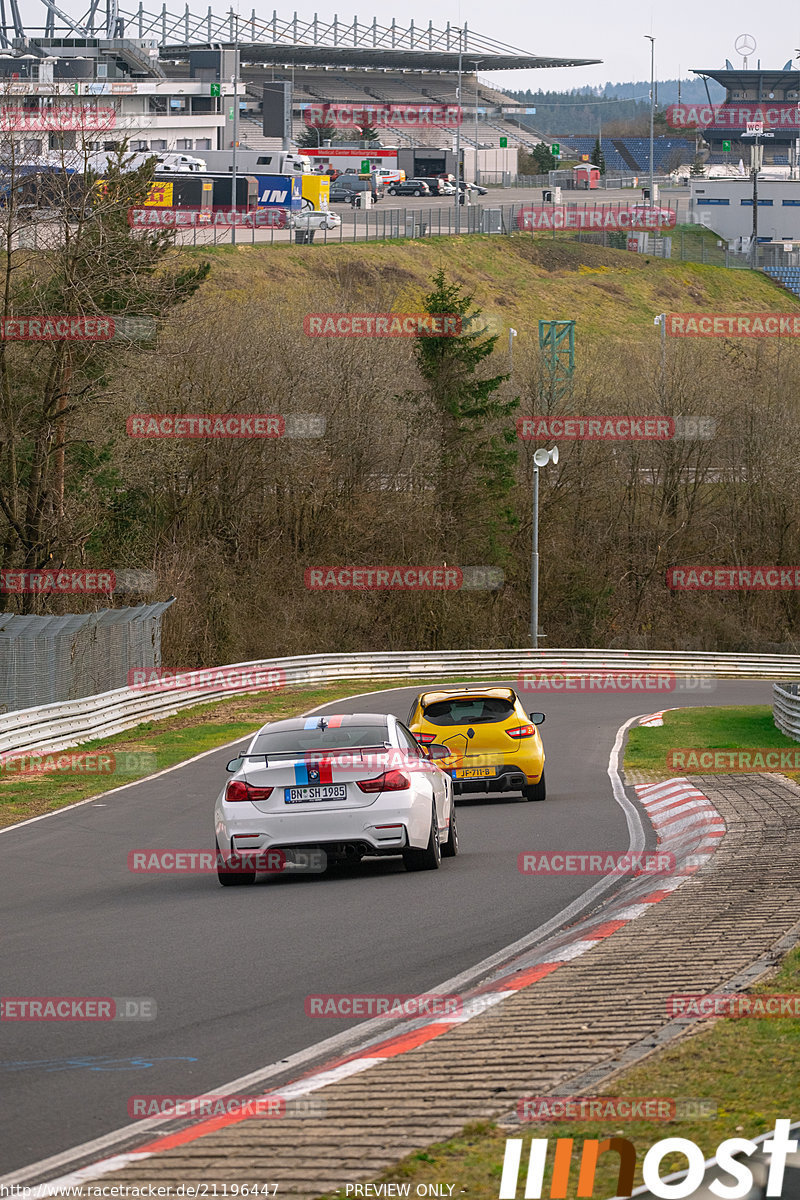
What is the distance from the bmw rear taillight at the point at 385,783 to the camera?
39.8ft

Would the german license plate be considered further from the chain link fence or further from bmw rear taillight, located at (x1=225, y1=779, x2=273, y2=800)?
the chain link fence

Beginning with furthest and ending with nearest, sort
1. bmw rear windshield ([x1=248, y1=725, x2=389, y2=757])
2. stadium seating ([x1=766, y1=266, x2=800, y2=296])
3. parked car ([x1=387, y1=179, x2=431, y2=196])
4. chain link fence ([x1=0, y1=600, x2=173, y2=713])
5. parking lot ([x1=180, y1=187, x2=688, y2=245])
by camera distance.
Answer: parked car ([x1=387, y1=179, x2=431, y2=196])
stadium seating ([x1=766, y1=266, x2=800, y2=296])
parking lot ([x1=180, y1=187, x2=688, y2=245])
chain link fence ([x1=0, y1=600, x2=173, y2=713])
bmw rear windshield ([x1=248, y1=725, x2=389, y2=757])

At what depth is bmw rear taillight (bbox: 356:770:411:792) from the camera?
1214 centimetres

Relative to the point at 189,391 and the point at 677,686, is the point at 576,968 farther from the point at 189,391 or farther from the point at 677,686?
the point at 189,391

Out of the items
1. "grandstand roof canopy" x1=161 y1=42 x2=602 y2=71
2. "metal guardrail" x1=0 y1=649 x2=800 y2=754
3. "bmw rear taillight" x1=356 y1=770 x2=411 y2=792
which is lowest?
"metal guardrail" x1=0 y1=649 x2=800 y2=754

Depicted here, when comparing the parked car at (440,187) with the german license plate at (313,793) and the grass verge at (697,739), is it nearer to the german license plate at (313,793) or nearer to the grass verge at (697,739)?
the grass verge at (697,739)

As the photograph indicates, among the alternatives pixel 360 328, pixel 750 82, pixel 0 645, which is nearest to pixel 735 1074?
pixel 0 645

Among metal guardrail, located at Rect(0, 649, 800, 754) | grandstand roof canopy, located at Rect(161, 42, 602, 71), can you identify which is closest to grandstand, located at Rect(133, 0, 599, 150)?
grandstand roof canopy, located at Rect(161, 42, 602, 71)

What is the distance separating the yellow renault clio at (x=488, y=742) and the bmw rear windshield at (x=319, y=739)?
5.59 meters

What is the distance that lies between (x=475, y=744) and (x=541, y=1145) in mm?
13805

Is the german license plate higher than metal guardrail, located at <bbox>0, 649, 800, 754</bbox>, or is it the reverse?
the german license plate

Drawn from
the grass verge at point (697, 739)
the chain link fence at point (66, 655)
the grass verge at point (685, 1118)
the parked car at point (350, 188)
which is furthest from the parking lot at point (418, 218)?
the grass verge at point (685, 1118)

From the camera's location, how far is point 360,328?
2633 inches

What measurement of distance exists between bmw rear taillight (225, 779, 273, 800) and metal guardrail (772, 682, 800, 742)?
1910 cm
